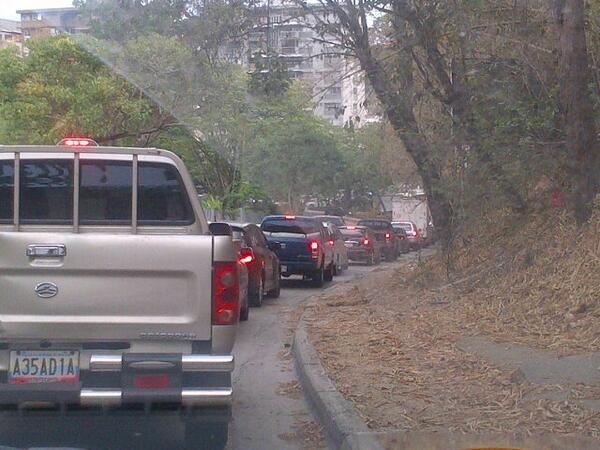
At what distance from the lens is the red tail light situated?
22.6ft

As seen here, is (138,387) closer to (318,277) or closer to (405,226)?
(318,277)

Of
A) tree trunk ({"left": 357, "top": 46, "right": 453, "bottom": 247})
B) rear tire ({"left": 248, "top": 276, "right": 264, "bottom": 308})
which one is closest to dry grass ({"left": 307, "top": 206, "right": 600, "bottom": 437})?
tree trunk ({"left": 357, "top": 46, "right": 453, "bottom": 247})

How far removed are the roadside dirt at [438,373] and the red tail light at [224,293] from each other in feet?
5.58

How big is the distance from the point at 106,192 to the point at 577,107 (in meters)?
7.99

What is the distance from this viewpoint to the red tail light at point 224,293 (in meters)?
6.89


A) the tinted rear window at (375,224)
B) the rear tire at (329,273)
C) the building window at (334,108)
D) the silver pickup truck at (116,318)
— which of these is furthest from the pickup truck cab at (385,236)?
the silver pickup truck at (116,318)

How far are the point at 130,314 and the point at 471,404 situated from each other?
3.21 metres

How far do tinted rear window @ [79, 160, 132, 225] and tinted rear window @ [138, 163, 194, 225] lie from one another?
0.34 feet

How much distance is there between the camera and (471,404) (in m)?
8.56

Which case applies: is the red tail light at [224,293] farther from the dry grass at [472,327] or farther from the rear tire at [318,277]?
the rear tire at [318,277]

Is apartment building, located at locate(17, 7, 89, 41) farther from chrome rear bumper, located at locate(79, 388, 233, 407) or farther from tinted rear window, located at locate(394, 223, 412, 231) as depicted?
chrome rear bumper, located at locate(79, 388, 233, 407)

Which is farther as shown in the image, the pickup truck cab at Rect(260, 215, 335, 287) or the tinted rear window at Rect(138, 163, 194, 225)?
the pickup truck cab at Rect(260, 215, 335, 287)

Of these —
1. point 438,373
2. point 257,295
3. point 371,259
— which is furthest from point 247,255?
point 371,259

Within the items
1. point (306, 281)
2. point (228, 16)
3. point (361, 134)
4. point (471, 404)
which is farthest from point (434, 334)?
point (361, 134)
